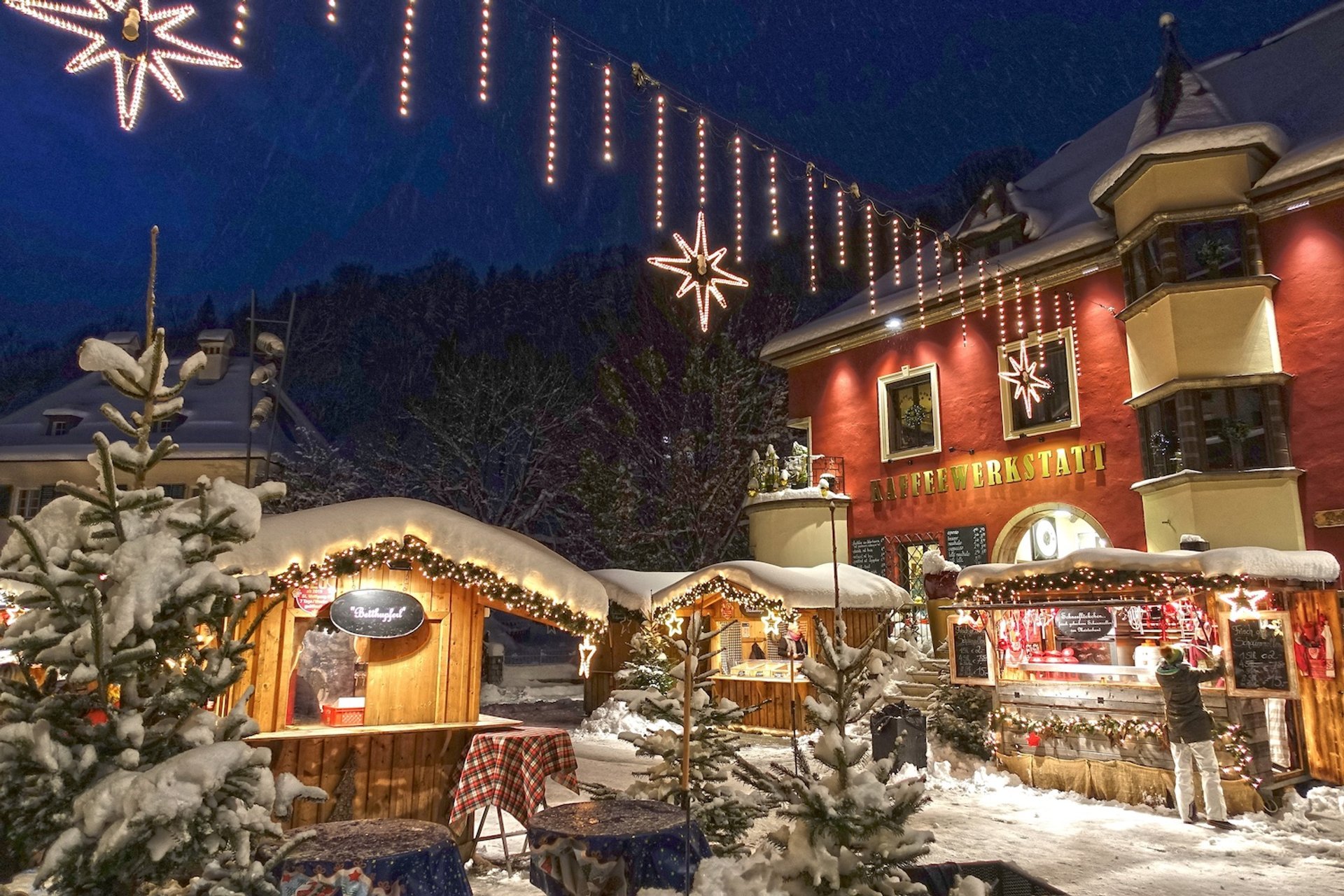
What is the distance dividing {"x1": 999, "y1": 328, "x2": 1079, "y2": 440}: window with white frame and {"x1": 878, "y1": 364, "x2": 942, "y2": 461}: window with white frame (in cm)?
177

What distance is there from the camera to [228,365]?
1361 inches

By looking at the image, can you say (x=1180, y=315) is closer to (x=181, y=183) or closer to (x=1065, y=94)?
A: (x=1065, y=94)

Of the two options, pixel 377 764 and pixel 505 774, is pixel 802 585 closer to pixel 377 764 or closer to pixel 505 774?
pixel 505 774

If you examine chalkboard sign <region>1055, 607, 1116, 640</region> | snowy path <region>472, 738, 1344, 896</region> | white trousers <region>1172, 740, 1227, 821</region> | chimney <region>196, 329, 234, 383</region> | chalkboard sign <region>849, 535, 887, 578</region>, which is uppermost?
chimney <region>196, 329, 234, 383</region>

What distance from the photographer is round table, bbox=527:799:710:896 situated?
195 inches

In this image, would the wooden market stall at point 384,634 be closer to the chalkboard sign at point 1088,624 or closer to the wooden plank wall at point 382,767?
the wooden plank wall at point 382,767

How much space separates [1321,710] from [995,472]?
26.0 ft

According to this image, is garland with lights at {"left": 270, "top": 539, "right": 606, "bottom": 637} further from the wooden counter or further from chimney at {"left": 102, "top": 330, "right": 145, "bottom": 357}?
chimney at {"left": 102, "top": 330, "right": 145, "bottom": 357}

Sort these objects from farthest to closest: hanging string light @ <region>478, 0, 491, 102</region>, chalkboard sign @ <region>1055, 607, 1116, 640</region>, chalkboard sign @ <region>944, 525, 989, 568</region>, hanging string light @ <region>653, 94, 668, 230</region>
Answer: chalkboard sign @ <region>944, 525, 989, 568</region>
chalkboard sign @ <region>1055, 607, 1116, 640</region>
hanging string light @ <region>653, 94, 668, 230</region>
hanging string light @ <region>478, 0, 491, 102</region>

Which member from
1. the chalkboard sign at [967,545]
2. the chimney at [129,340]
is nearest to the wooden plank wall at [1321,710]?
the chalkboard sign at [967,545]

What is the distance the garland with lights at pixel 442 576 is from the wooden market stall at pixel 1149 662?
6.86 m

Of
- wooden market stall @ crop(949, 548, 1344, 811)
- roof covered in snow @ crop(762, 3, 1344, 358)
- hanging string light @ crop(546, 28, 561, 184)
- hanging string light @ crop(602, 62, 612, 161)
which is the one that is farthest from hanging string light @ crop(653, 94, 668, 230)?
roof covered in snow @ crop(762, 3, 1344, 358)

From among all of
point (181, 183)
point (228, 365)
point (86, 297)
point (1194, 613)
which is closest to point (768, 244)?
point (228, 365)

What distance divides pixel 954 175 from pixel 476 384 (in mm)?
28521
